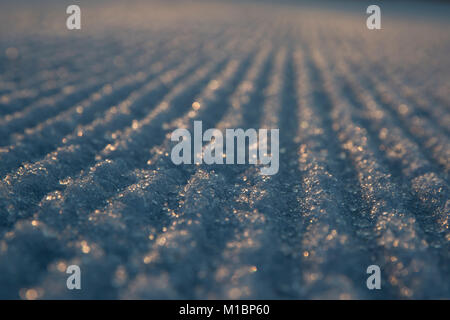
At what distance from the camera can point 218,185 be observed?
6.91ft

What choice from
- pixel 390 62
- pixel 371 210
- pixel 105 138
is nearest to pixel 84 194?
pixel 105 138

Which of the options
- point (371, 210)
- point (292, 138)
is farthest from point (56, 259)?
point (292, 138)

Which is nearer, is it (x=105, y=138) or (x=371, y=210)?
(x=371, y=210)

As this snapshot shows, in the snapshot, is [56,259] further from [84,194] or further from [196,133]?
[196,133]

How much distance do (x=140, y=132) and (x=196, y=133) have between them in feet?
1.63

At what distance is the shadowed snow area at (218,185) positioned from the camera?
4.80 ft

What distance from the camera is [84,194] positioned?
189 centimetres

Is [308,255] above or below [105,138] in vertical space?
below

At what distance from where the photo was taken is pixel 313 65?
16.6 feet

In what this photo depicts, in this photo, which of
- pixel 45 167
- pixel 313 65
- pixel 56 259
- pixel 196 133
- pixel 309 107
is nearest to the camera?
pixel 56 259

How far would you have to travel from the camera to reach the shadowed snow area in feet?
4.80
